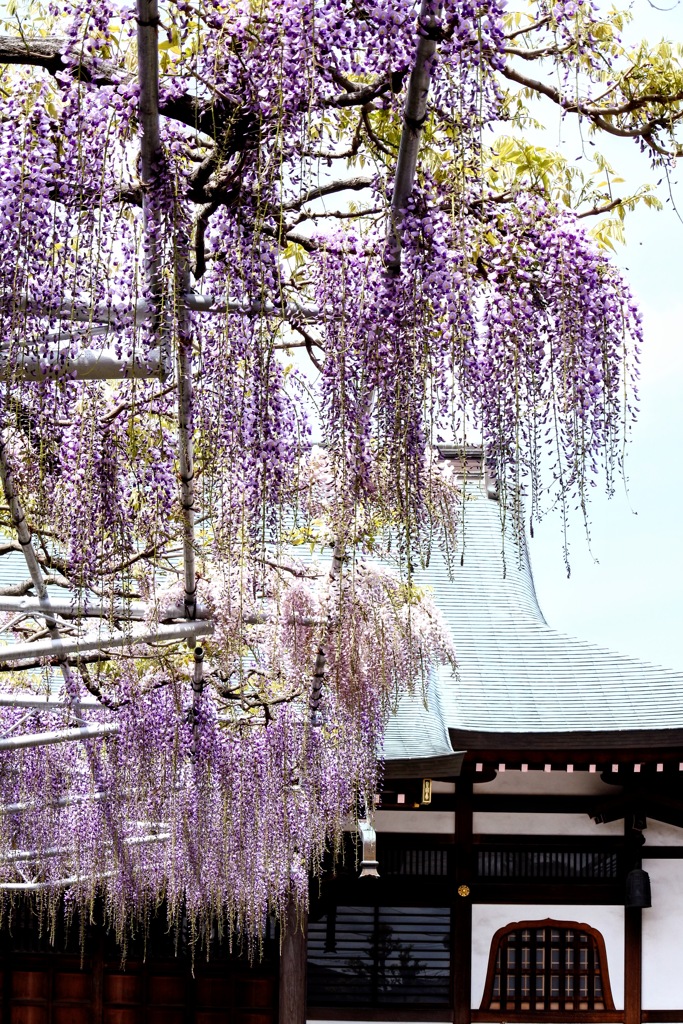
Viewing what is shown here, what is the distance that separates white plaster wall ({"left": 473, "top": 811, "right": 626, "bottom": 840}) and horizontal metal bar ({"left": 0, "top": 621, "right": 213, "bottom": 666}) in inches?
173

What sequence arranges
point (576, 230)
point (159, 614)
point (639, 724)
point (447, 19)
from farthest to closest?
point (639, 724)
point (159, 614)
point (576, 230)
point (447, 19)

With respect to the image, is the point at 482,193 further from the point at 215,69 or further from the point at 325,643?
the point at 325,643

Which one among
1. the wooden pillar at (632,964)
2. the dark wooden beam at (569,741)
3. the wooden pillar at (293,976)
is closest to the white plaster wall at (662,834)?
the wooden pillar at (632,964)

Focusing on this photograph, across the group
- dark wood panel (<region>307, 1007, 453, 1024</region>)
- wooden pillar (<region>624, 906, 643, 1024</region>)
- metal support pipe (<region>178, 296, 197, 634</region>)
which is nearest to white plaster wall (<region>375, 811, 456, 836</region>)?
dark wood panel (<region>307, 1007, 453, 1024</region>)

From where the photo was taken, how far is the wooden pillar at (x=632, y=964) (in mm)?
8781

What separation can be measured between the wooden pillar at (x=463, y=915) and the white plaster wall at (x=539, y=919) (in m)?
0.05

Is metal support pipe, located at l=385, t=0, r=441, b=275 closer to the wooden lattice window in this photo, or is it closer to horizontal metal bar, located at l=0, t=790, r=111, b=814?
horizontal metal bar, located at l=0, t=790, r=111, b=814

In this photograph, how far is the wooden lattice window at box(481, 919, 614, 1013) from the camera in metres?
8.86

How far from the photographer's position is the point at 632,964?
347 inches

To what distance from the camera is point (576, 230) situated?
8.74 ft

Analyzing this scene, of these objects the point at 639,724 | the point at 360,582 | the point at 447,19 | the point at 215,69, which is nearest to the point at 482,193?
the point at 447,19

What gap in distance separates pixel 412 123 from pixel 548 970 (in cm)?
743

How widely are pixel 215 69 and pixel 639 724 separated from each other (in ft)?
21.9

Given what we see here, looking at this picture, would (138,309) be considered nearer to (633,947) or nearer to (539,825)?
(539,825)
